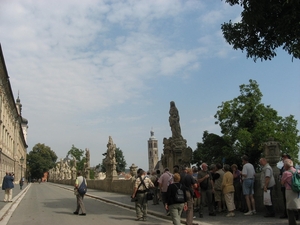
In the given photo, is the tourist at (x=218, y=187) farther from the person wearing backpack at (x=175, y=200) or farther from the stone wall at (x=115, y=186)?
the stone wall at (x=115, y=186)

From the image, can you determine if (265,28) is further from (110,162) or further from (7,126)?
(7,126)

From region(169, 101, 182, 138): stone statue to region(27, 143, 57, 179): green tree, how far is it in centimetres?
11129

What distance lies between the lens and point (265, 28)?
11.2m

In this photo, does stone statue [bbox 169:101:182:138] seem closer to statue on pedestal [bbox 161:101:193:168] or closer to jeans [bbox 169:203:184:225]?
statue on pedestal [bbox 161:101:193:168]

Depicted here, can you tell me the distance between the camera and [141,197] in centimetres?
1164

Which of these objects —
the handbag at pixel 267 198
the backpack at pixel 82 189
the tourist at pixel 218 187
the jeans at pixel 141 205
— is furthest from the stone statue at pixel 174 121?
the handbag at pixel 267 198

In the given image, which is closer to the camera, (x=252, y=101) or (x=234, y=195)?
(x=234, y=195)

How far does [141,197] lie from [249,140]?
1267 inches

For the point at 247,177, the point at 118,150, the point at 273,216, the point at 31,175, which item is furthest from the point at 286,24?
the point at 31,175

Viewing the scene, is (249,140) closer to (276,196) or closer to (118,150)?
(276,196)

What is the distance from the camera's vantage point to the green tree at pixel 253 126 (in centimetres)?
4184

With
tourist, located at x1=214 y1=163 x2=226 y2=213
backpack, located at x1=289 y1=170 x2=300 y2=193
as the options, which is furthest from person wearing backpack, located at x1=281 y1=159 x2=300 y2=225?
tourist, located at x1=214 y1=163 x2=226 y2=213

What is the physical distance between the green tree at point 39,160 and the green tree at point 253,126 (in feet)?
289

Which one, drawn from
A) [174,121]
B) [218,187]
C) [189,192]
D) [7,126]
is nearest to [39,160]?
[7,126]
